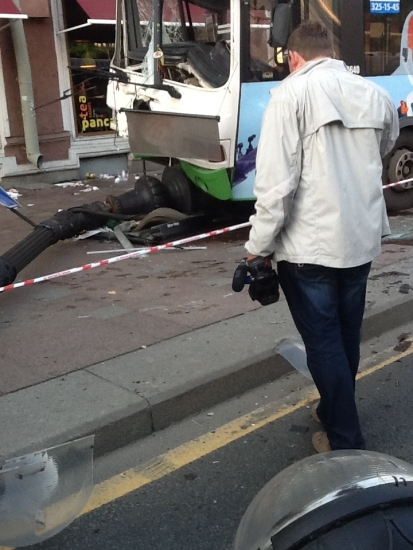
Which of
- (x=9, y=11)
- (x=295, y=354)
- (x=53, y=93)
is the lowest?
(x=295, y=354)

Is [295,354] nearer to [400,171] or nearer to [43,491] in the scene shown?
[43,491]

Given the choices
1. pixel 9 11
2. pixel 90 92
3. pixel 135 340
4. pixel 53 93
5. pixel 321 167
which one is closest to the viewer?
pixel 321 167

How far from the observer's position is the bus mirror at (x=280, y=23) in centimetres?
589

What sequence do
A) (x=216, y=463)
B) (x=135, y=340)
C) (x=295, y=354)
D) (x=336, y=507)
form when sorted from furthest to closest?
(x=135, y=340) → (x=295, y=354) → (x=216, y=463) → (x=336, y=507)

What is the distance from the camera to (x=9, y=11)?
A: 1105cm

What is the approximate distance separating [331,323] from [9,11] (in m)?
9.97

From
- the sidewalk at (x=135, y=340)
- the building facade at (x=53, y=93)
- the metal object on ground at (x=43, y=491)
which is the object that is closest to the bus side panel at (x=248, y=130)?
the sidewalk at (x=135, y=340)

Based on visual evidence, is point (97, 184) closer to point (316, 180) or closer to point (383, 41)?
point (383, 41)

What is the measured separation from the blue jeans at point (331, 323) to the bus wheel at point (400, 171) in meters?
5.48

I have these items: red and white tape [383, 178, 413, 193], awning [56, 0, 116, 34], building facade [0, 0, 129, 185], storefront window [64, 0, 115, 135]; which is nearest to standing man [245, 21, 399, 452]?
red and white tape [383, 178, 413, 193]

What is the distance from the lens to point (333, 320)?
3.05 metres

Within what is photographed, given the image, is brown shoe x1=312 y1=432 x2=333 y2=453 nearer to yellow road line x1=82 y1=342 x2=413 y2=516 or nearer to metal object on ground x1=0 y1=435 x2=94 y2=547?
yellow road line x1=82 y1=342 x2=413 y2=516

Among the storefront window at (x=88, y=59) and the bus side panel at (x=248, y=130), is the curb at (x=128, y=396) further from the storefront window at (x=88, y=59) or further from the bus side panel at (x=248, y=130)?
the storefront window at (x=88, y=59)

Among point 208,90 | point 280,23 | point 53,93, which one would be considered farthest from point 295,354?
point 53,93
